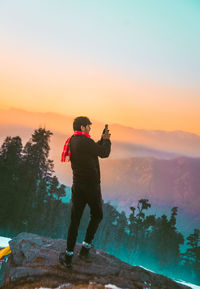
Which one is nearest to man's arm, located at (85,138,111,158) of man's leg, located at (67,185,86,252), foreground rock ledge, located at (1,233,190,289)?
man's leg, located at (67,185,86,252)

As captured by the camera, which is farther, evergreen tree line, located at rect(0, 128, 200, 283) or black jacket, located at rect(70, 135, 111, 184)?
evergreen tree line, located at rect(0, 128, 200, 283)

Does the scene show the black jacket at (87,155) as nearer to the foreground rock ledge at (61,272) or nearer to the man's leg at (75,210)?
the man's leg at (75,210)

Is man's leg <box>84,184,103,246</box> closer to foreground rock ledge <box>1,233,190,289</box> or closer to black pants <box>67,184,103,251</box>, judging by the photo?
black pants <box>67,184,103,251</box>

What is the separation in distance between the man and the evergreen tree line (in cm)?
3693

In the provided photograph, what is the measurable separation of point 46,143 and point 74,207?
130 ft

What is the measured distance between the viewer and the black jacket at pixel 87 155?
4.66 metres

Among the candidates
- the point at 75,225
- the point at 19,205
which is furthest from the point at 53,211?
the point at 75,225

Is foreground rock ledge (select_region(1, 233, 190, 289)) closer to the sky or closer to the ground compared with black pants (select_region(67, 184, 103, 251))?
closer to the ground

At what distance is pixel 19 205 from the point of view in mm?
40000

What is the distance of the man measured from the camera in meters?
4.70

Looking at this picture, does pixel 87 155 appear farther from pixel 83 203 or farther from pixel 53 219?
pixel 53 219

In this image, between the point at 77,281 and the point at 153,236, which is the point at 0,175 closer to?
the point at 77,281

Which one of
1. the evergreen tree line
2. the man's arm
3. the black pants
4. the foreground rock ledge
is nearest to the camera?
the foreground rock ledge

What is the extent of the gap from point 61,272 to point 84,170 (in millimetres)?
1795
